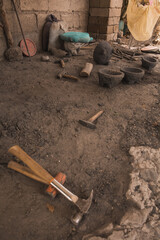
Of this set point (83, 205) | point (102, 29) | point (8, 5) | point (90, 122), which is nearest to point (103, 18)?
point (102, 29)

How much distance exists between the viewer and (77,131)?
237cm

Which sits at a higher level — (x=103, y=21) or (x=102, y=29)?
(x=103, y=21)

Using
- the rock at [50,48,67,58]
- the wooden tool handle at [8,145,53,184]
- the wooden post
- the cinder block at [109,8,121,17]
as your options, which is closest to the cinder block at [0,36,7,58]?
the wooden post

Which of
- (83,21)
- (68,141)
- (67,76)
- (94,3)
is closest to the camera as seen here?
(68,141)

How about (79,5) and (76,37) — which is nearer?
(76,37)

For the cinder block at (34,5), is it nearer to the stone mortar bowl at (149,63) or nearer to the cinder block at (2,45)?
the cinder block at (2,45)

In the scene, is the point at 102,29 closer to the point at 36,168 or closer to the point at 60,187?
the point at 36,168

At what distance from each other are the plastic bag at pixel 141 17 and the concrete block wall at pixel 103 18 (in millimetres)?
1613

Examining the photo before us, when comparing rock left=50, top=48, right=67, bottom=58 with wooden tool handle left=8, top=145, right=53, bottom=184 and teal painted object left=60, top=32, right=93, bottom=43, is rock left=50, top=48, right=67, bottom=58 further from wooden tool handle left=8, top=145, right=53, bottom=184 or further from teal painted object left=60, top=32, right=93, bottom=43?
wooden tool handle left=8, top=145, right=53, bottom=184

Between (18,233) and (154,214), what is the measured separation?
1182 mm

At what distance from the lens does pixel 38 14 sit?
16.6 ft

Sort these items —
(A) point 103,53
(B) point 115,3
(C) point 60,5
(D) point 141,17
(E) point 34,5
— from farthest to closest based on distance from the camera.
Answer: (B) point 115,3
(C) point 60,5
(D) point 141,17
(E) point 34,5
(A) point 103,53

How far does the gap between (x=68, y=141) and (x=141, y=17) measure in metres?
5.32

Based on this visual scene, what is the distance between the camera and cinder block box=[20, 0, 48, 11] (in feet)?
15.0
